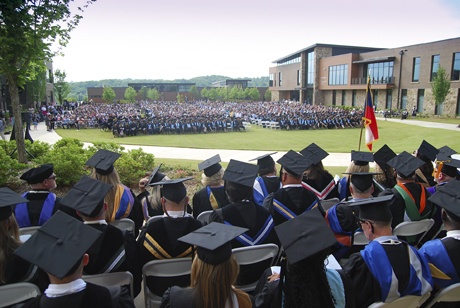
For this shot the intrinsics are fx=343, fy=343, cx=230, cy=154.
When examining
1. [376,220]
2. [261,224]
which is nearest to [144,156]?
[261,224]

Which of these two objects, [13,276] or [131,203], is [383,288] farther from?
[131,203]

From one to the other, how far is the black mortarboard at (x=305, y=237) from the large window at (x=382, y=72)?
157 feet

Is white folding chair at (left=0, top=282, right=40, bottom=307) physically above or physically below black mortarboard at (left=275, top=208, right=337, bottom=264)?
below

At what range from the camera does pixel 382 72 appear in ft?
153

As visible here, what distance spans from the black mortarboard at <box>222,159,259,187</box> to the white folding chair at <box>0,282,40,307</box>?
→ 6.69 ft

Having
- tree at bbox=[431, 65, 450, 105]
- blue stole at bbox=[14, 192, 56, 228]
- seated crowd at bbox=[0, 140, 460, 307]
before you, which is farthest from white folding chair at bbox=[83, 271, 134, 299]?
tree at bbox=[431, 65, 450, 105]

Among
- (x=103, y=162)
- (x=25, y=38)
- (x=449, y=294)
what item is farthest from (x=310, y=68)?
(x=449, y=294)

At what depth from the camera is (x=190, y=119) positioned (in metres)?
26.8

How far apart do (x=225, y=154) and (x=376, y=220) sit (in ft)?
40.7

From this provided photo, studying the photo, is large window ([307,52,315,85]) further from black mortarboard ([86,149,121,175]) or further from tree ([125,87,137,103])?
black mortarboard ([86,149,121,175])

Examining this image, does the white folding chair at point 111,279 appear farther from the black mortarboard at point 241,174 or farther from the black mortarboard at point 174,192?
the black mortarboard at point 241,174

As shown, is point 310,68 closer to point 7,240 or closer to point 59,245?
point 7,240

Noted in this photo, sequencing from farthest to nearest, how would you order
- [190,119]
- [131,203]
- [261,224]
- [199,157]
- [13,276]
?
[190,119] → [199,157] → [131,203] → [261,224] → [13,276]

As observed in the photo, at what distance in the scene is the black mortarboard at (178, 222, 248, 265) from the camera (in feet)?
6.75
